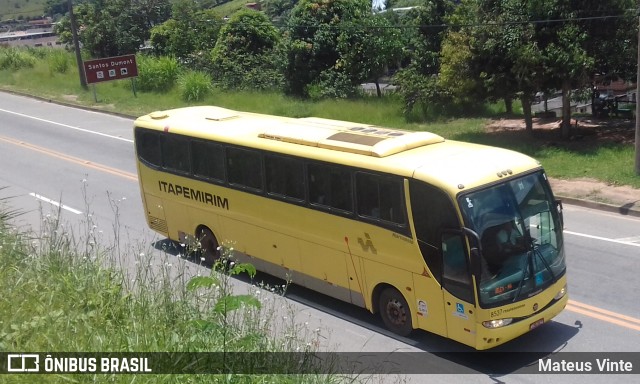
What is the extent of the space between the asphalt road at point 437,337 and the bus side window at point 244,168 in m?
1.69

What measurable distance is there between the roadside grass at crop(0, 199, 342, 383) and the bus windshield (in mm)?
2963

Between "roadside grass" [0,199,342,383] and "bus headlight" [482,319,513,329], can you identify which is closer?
"roadside grass" [0,199,342,383]

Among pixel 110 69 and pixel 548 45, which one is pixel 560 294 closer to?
pixel 548 45

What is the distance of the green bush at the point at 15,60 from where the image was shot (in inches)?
1949

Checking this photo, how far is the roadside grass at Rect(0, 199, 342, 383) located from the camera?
21.5 ft

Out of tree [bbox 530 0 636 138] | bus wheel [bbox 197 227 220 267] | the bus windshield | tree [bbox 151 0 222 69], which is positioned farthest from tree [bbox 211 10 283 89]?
the bus windshield

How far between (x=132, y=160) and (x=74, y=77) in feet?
72.9

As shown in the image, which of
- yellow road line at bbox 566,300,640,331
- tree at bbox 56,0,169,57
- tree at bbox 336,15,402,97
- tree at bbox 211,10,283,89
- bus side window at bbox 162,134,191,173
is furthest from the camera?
tree at bbox 56,0,169,57

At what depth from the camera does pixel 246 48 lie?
125ft

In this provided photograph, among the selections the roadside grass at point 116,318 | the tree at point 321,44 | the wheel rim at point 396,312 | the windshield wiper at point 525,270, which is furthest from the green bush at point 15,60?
the windshield wiper at point 525,270

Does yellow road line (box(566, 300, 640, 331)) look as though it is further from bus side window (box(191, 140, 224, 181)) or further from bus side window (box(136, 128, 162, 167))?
bus side window (box(136, 128, 162, 167))

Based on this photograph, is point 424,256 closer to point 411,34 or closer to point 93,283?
point 93,283

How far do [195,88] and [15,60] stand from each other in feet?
67.7

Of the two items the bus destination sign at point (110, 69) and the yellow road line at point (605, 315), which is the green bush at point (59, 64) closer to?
the bus destination sign at point (110, 69)
